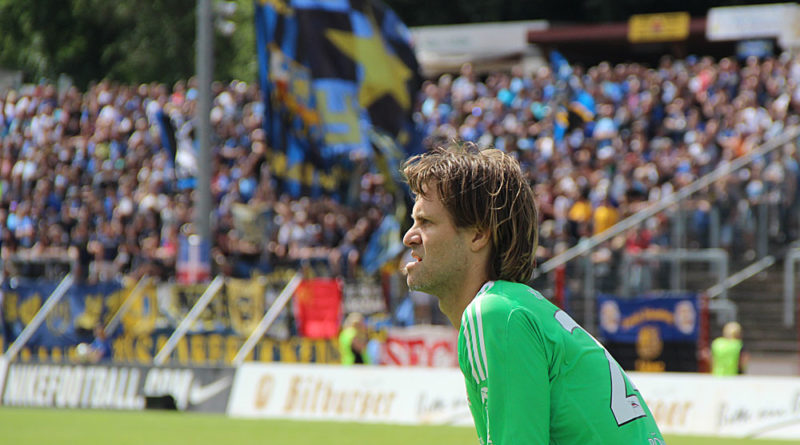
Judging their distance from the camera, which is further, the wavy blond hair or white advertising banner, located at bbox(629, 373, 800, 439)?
white advertising banner, located at bbox(629, 373, 800, 439)

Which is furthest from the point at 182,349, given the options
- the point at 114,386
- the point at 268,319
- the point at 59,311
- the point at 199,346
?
the point at 59,311

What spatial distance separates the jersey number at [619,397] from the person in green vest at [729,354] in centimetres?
1450

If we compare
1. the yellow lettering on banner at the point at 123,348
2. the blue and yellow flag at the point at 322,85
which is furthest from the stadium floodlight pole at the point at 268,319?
the blue and yellow flag at the point at 322,85

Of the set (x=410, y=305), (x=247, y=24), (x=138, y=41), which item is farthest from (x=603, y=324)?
(x=138, y=41)

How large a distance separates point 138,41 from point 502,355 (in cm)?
4963

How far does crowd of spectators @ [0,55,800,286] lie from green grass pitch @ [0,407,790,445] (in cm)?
476

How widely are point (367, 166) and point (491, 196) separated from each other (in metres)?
21.2

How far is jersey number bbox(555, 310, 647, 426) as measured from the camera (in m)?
2.81

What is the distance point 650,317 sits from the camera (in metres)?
18.2

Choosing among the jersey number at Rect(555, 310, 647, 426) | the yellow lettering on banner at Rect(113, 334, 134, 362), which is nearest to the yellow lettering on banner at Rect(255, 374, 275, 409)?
the yellow lettering on banner at Rect(113, 334, 134, 362)

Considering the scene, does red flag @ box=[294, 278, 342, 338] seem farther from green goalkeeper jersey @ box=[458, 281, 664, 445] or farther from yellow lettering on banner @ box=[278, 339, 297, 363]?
green goalkeeper jersey @ box=[458, 281, 664, 445]

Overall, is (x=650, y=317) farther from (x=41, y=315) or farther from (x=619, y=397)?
(x=619, y=397)

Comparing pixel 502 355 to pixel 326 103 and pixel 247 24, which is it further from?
pixel 247 24

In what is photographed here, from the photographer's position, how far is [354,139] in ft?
71.0
